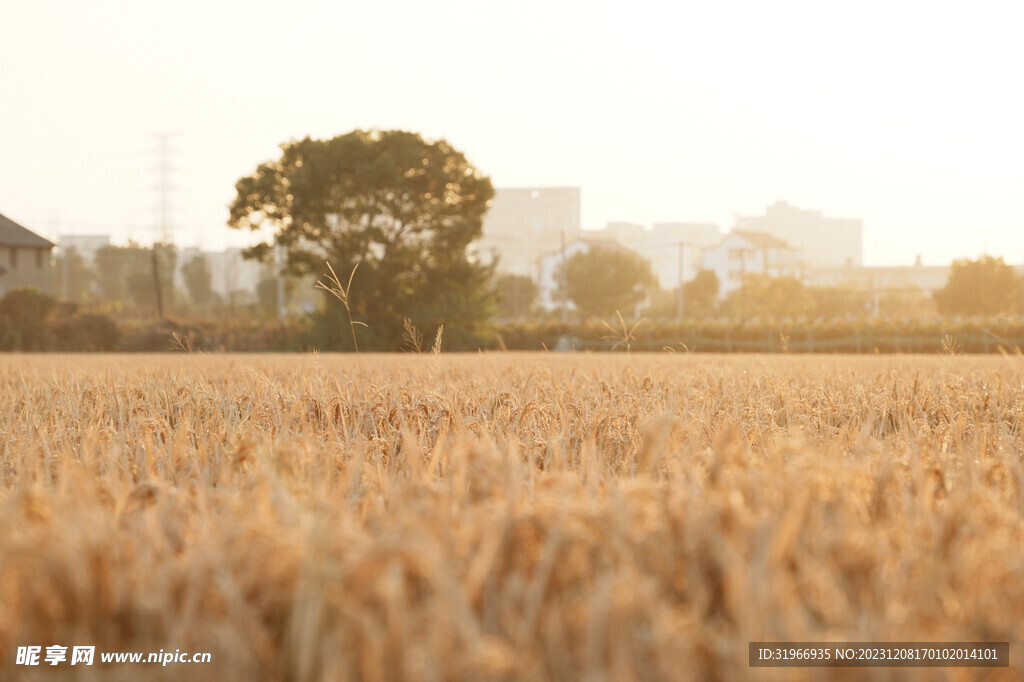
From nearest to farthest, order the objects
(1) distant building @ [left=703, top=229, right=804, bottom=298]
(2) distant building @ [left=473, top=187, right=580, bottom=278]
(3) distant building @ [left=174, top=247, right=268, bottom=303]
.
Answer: (3) distant building @ [left=174, top=247, right=268, bottom=303] < (1) distant building @ [left=703, top=229, right=804, bottom=298] < (2) distant building @ [left=473, top=187, right=580, bottom=278]

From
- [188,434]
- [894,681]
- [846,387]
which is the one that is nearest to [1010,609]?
[894,681]

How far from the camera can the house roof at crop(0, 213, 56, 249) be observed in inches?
1619

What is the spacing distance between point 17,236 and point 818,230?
7181 inches

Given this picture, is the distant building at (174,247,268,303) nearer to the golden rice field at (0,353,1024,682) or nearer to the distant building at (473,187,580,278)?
the golden rice field at (0,353,1024,682)

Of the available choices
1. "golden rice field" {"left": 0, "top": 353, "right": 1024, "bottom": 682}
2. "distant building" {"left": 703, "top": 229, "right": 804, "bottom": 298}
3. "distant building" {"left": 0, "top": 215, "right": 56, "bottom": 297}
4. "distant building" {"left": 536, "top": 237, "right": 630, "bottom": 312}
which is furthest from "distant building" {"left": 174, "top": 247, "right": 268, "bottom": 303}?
"golden rice field" {"left": 0, "top": 353, "right": 1024, "bottom": 682}

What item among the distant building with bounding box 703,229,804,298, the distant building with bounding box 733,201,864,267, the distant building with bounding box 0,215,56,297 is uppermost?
the distant building with bounding box 733,201,864,267

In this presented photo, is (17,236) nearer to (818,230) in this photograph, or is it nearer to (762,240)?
(762,240)

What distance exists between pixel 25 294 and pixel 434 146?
14.3m

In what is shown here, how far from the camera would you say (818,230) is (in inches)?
7613

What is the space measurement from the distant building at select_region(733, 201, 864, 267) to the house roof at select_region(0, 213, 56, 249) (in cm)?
A: 15883

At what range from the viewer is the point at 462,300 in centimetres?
2603

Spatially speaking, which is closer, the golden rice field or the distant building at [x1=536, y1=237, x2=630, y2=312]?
the golden rice field

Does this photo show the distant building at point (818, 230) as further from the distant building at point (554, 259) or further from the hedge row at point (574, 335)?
the hedge row at point (574, 335)

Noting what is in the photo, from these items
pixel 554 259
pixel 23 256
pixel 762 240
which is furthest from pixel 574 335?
pixel 762 240
